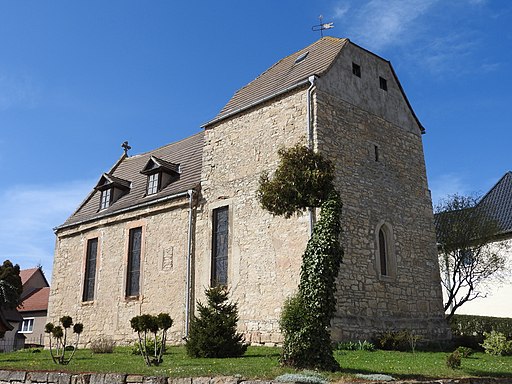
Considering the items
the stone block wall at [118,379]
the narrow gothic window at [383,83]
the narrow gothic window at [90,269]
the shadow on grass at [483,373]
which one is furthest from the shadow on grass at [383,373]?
the narrow gothic window at [90,269]

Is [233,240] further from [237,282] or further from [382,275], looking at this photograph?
[382,275]

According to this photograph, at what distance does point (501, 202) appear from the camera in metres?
29.0

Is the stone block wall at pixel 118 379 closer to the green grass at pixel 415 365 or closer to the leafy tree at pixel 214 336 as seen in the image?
the green grass at pixel 415 365

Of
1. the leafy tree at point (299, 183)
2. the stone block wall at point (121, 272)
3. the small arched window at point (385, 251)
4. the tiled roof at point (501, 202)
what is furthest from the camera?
the tiled roof at point (501, 202)

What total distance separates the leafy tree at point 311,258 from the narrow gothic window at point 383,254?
6.70 metres

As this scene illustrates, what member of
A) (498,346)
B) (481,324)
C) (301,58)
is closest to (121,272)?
(301,58)

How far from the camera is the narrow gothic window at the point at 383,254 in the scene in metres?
18.1

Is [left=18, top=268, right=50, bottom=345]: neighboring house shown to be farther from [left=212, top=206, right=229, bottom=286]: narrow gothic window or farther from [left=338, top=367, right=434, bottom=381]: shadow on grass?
[left=338, top=367, right=434, bottom=381]: shadow on grass

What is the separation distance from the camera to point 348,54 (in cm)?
1969

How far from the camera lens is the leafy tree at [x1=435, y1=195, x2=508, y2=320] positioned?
24.3 m

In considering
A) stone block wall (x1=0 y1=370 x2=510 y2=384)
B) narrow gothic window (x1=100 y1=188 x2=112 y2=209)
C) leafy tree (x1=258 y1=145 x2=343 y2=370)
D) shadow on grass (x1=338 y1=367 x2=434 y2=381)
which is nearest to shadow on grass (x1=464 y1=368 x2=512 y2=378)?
stone block wall (x1=0 y1=370 x2=510 y2=384)

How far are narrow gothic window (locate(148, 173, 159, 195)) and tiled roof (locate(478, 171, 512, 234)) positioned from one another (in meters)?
16.6

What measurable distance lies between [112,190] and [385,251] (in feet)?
46.7

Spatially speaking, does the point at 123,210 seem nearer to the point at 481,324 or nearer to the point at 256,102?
the point at 256,102
